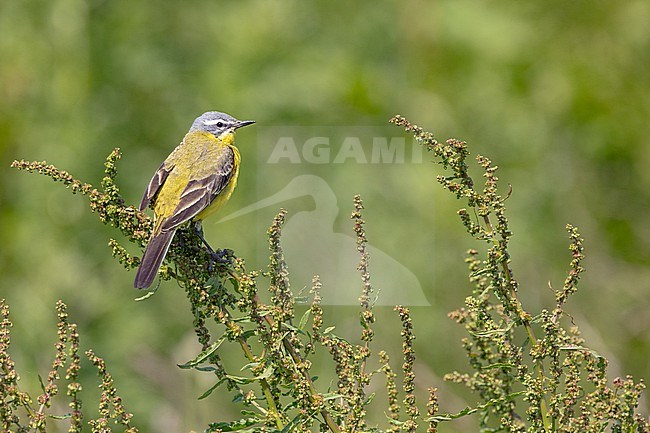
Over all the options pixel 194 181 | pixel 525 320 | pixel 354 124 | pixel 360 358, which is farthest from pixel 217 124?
pixel 354 124

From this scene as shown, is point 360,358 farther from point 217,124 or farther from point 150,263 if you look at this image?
point 217,124

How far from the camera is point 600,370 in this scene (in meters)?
2.64

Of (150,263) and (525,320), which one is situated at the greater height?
(150,263)

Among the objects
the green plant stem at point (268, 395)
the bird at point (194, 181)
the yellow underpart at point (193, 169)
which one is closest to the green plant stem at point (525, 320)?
the green plant stem at point (268, 395)

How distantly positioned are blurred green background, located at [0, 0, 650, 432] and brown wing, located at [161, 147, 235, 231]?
7.19 feet

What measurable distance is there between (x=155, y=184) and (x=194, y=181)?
0.16 meters

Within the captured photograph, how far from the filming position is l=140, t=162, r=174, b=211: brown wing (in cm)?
410

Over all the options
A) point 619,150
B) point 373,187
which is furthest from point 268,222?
point 619,150

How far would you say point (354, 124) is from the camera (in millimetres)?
8344

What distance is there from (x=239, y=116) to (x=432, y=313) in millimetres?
2372

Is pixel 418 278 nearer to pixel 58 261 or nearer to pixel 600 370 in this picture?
pixel 58 261

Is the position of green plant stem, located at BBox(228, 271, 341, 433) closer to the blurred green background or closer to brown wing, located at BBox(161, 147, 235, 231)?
brown wing, located at BBox(161, 147, 235, 231)

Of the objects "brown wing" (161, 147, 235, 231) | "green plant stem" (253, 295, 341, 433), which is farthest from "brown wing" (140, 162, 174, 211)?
"green plant stem" (253, 295, 341, 433)

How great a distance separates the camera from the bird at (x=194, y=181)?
3869 mm
